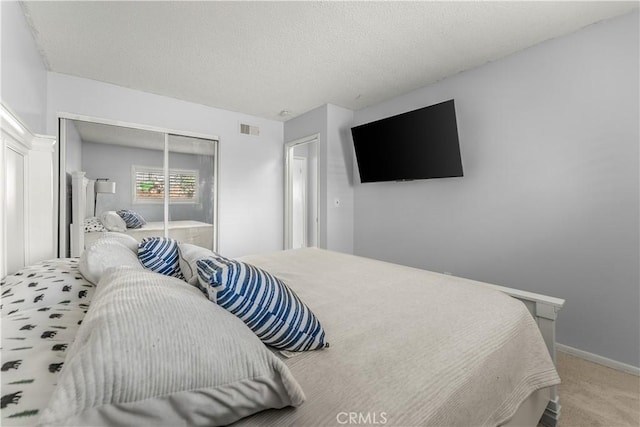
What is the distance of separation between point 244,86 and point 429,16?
2.09 m

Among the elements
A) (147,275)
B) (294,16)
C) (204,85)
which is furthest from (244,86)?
(147,275)

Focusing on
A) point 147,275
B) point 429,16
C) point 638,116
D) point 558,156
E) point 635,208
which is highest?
point 429,16

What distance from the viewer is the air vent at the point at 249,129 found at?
421cm

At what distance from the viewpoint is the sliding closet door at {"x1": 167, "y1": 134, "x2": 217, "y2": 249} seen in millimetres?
3711

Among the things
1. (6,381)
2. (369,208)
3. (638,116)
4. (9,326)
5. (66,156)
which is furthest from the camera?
(369,208)

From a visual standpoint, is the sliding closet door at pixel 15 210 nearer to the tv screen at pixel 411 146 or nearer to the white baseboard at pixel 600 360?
the tv screen at pixel 411 146

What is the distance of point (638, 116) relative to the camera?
192 centimetres

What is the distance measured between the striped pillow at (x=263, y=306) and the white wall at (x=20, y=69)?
1.62 metres

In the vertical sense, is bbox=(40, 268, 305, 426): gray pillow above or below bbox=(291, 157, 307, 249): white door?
below

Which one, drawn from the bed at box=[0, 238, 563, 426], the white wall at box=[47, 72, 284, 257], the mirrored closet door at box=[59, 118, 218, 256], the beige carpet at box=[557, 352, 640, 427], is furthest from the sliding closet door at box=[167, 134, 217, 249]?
A: the beige carpet at box=[557, 352, 640, 427]

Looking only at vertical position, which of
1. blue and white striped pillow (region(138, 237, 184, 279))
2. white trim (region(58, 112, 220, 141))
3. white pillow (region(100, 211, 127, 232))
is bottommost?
blue and white striped pillow (region(138, 237, 184, 279))

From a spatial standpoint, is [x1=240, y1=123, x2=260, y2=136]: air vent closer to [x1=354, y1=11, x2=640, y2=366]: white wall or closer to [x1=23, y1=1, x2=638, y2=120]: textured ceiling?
[x1=23, y1=1, x2=638, y2=120]: textured ceiling

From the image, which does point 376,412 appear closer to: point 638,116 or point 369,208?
point 638,116

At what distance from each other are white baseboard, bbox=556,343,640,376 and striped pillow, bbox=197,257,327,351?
8.12 ft
